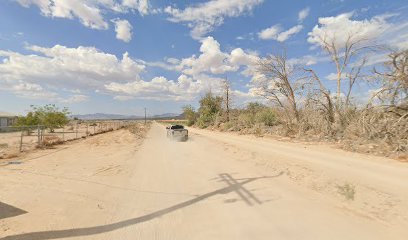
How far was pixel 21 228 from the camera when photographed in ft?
16.5

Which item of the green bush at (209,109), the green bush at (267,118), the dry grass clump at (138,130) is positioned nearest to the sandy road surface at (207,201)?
the green bush at (267,118)

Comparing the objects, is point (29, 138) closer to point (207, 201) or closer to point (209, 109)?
point (207, 201)

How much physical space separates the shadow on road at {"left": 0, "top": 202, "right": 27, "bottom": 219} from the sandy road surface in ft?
0.06

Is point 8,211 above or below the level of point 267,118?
below

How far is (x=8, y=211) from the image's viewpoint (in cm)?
592

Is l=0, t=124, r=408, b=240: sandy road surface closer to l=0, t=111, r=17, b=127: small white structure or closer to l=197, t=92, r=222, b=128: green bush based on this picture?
l=197, t=92, r=222, b=128: green bush

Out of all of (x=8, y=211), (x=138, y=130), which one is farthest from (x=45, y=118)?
(x=8, y=211)

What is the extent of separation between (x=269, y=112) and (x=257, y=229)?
103ft

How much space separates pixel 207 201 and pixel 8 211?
421 centimetres

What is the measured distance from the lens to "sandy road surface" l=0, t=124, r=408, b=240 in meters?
4.95

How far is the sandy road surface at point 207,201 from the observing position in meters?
4.95

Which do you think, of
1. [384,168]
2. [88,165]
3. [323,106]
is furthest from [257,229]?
[323,106]

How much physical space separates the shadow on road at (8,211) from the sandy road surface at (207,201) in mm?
18

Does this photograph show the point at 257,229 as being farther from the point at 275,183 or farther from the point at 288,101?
the point at 288,101
